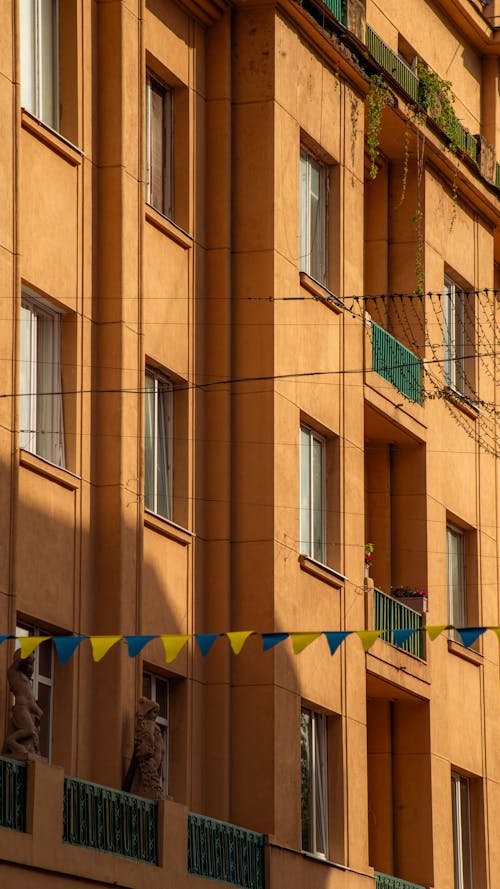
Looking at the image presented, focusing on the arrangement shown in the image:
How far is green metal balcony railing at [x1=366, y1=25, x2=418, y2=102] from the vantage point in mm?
32938

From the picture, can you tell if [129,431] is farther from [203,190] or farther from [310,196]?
[310,196]

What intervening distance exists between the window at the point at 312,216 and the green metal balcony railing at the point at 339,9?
224cm

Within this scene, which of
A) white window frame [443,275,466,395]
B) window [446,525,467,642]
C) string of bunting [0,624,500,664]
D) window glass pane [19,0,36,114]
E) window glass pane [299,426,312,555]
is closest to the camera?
string of bunting [0,624,500,664]

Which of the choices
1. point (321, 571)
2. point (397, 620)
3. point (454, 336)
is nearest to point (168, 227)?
point (321, 571)

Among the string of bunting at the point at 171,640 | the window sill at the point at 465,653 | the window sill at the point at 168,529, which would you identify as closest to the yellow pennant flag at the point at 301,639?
the string of bunting at the point at 171,640

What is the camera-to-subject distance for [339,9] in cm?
3145

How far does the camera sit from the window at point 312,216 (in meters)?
30.0

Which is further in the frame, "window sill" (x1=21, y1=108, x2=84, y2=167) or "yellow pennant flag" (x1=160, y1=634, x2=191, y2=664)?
"window sill" (x1=21, y1=108, x2=84, y2=167)

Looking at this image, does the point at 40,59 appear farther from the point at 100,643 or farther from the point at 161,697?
the point at 161,697

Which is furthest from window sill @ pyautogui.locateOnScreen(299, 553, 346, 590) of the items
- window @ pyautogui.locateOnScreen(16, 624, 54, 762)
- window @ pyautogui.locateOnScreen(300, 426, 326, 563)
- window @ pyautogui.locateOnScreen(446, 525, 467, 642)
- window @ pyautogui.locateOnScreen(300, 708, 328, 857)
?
window @ pyautogui.locateOnScreen(446, 525, 467, 642)

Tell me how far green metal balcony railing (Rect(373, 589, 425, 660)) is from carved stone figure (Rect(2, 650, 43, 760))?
9959mm

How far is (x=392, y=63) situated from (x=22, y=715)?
15851 millimetres

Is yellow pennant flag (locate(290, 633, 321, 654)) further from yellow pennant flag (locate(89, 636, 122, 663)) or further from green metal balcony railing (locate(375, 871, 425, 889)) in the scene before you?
green metal balcony railing (locate(375, 871, 425, 889))

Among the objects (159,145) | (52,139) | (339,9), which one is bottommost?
(52,139)
